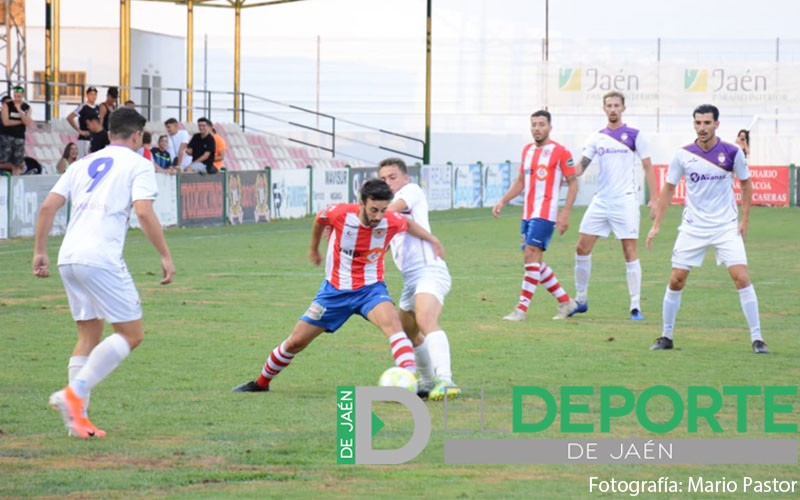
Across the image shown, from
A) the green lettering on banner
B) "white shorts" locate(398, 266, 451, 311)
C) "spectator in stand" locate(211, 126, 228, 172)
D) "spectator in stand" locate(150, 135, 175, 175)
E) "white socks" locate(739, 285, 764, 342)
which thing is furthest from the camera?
"spectator in stand" locate(211, 126, 228, 172)

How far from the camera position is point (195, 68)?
46062mm

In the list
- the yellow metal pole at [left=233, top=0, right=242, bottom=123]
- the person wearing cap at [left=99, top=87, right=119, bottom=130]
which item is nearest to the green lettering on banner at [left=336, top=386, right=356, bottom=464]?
the person wearing cap at [left=99, top=87, right=119, bottom=130]

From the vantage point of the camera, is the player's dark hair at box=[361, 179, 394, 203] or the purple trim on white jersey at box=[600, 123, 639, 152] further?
the purple trim on white jersey at box=[600, 123, 639, 152]

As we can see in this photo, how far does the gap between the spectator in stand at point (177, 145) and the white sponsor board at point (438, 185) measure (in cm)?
833

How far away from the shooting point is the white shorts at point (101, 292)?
8016 mm

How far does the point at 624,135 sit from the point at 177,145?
15.6 metres

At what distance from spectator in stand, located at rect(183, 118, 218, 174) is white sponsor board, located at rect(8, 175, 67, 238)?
→ 14.0 feet

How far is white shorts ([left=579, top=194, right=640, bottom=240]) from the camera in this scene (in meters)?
14.8

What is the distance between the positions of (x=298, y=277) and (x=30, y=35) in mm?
27748

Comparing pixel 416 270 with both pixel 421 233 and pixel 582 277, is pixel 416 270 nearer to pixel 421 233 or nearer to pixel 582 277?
pixel 421 233

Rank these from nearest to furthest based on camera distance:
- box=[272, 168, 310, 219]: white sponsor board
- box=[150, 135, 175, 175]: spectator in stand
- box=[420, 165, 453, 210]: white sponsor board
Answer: box=[150, 135, 175, 175]: spectator in stand, box=[272, 168, 310, 219]: white sponsor board, box=[420, 165, 453, 210]: white sponsor board

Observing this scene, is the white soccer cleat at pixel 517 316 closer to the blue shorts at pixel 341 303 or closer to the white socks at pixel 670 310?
the white socks at pixel 670 310

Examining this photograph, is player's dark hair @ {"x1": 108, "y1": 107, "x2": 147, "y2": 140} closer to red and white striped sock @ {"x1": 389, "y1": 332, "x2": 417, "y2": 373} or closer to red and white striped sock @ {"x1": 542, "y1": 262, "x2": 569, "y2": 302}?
red and white striped sock @ {"x1": 389, "y1": 332, "x2": 417, "y2": 373}

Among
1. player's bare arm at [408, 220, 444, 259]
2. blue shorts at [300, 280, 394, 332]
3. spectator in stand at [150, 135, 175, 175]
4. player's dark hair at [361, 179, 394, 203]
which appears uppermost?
spectator in stand at [150, 135, 175, 175]
